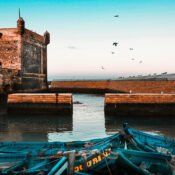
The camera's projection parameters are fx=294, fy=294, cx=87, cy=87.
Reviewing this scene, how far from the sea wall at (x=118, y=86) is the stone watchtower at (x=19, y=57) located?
1566 cm

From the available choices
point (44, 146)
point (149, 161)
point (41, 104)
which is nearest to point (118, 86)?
point (41, 104)

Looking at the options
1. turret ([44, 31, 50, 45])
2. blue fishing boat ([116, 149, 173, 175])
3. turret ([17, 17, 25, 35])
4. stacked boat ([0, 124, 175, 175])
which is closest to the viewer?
stacked boat ([0, 124, 175, 175])

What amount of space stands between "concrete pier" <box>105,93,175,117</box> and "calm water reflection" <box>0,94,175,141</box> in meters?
0.61

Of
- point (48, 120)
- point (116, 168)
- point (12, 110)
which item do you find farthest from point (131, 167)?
point (12, 110)

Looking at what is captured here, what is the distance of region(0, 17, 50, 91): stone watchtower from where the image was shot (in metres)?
35.7

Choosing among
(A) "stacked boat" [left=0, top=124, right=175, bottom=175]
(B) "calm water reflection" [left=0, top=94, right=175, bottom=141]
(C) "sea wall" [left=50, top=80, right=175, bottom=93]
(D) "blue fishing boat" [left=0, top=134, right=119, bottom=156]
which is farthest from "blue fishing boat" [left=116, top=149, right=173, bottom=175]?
(C) "sea wall" [left=50, top=80, right=175, bottom=93]

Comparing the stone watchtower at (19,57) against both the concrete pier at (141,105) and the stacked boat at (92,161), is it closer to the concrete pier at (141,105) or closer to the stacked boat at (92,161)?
the concrete pier at (141,105)

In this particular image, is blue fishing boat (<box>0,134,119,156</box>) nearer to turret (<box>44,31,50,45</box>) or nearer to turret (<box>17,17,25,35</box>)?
turret (<box>17,17,25,35</box>)

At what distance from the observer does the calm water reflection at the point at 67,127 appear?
18.8 meters

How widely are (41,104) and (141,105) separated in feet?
29.2

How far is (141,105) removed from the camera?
84.4ft

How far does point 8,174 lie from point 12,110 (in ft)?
59.6

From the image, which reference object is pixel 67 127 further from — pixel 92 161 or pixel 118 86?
pixel 118 86

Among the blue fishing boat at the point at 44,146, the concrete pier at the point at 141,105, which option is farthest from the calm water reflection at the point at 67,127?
the blue fishing boat at the point at 44,146
